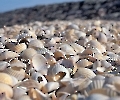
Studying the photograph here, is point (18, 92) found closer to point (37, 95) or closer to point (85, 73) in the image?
point (37, 95)

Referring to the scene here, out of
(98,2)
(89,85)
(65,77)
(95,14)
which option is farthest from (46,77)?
(98,2)

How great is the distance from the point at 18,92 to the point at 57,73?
9.1 inches

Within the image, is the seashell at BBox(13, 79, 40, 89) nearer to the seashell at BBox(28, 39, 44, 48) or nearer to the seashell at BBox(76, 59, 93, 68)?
the seashell at BBox(76, 59, 93, 68)

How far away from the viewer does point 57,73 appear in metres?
1.28

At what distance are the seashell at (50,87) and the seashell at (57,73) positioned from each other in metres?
0.08

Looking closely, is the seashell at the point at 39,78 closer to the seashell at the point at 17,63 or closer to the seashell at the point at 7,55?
the seashell at the point at 17,63

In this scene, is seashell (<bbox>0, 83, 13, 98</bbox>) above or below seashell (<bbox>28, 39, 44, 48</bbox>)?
below

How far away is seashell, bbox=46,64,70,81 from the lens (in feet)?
4.15

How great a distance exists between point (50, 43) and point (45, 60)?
391 mm

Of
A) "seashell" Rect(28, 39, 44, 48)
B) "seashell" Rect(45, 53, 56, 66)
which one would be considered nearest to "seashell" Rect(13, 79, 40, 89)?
"seashell" Rect(45, 53, 56, 66)

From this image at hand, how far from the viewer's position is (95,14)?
7.12 m

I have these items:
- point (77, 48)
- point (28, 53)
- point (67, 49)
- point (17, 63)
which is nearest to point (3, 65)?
point (17, 63)

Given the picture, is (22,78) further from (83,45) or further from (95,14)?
(95,14)

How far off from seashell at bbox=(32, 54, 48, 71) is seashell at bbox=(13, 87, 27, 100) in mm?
260
